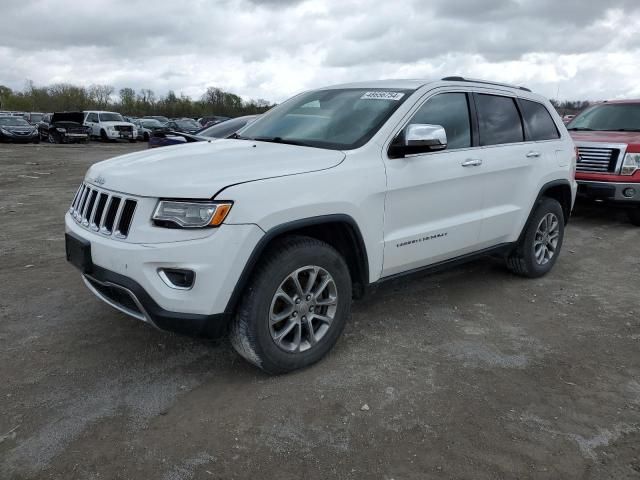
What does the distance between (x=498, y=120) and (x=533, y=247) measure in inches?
51.6

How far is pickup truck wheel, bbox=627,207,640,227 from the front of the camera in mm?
7828

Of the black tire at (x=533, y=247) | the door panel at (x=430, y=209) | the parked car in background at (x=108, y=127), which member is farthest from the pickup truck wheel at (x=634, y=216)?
the parked car in background at (x=108, y=127)

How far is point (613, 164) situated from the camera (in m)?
7.66

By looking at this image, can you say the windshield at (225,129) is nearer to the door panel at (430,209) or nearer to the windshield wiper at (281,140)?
the windshield wiper at (281,140)

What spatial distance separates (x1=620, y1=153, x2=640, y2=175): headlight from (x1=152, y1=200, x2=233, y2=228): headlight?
21.9 feet

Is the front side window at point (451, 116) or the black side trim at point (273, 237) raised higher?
the front side window at point (451, 116)

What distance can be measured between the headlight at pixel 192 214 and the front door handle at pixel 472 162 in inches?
80.2

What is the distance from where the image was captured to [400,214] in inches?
145

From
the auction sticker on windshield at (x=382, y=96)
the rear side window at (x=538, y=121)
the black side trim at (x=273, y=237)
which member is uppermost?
the auction sticker on windshield at (x=382, y=96)

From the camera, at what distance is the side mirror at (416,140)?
3.52m

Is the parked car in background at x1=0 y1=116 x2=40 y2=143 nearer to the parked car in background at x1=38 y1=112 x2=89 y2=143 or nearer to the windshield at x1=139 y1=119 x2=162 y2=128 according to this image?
the parked car in background at x1=38 y1=112 x2=89 y2=143

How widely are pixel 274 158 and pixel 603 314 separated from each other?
3.11 meters

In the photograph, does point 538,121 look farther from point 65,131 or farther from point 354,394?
point 65,131

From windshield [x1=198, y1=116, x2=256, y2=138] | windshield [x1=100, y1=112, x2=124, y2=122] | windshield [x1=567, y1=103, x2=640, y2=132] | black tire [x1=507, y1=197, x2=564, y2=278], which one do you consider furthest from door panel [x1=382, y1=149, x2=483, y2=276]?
windshield [x1=100, y1=112, x2=124, y2=122]
